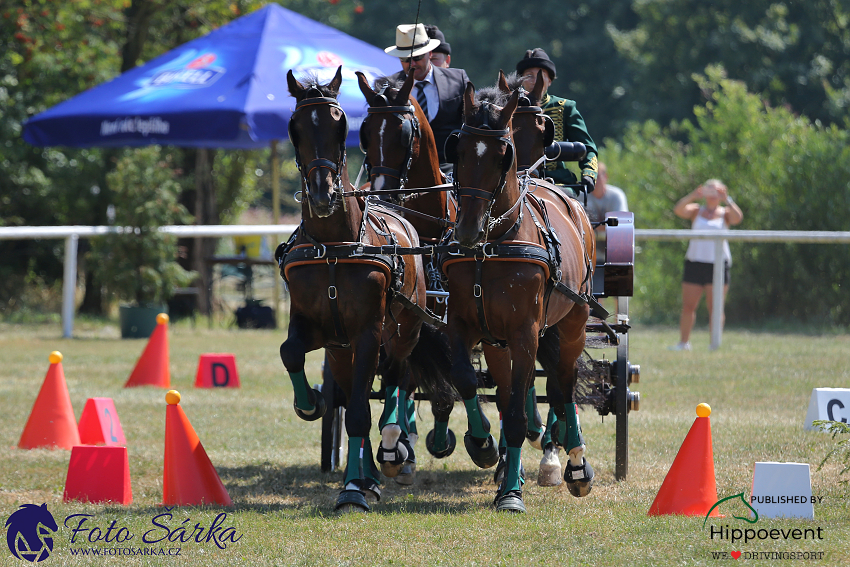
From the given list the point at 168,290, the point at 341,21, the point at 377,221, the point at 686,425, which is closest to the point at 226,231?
the point at 168,290

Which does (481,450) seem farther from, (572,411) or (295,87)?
(295,87)

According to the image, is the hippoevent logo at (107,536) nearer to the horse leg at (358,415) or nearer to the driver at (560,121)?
the horse leg at (358,415)

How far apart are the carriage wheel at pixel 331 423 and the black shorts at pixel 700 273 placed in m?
7.01

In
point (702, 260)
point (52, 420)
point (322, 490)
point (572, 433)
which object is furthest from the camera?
point (702, 260)

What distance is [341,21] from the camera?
131 ft

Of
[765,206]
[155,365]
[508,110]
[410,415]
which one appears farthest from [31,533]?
[765,206]

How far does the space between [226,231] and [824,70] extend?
17.8 meters

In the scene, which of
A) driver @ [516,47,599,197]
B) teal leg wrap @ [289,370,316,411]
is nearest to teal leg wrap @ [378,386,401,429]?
teal leg wrap @ [289,370,316,411]

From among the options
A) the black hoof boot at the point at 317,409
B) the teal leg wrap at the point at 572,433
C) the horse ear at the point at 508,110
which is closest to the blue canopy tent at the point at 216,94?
the teal leg wrap at the point at 572,433

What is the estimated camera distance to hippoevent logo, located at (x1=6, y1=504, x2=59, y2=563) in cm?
438

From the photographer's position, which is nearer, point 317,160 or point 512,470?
point 317,160

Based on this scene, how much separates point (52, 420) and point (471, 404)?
327 cm

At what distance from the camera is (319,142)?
486 cm

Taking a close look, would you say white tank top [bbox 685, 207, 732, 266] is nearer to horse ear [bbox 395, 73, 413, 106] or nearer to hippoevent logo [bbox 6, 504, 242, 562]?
horse ear [bbox 395, 73, 413, 106]
